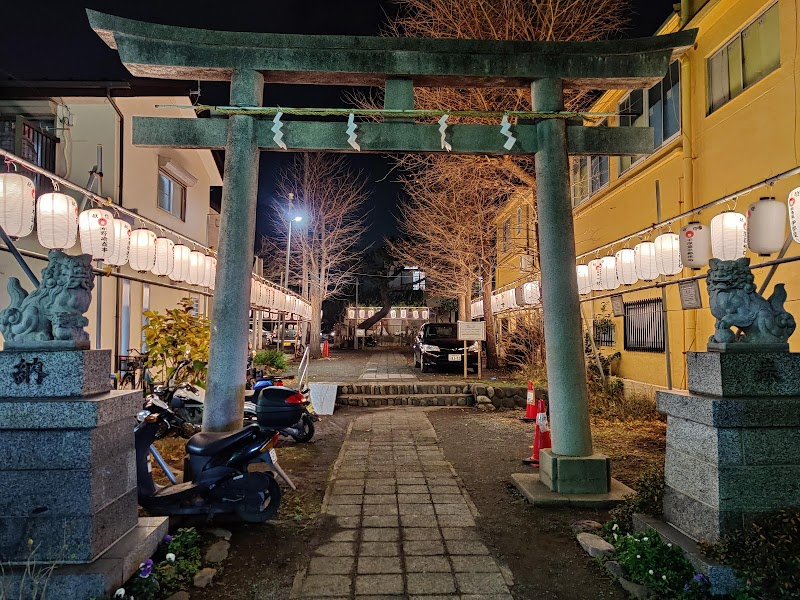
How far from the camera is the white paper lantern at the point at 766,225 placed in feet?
22.2

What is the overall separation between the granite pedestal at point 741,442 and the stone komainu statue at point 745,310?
0.18m

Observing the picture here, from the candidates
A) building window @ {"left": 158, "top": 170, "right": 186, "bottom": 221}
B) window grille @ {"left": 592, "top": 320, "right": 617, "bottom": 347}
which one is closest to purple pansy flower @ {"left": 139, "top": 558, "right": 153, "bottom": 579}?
window grille @ {"left": 592, "top": 320, "right": 617, "bottom": 347}

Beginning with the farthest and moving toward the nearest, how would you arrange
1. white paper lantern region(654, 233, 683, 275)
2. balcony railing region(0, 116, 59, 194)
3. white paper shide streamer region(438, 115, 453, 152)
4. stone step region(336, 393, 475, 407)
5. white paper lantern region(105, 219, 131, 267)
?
stone step region(336, 393, 475, 407), balcony railing region(0, 116, 59, 194), white paper lantern region(654, 233, 683, 275), white paper lantern region(105, 219, 131, 267), white paper shide streamer region(438, 115, 453, 152)

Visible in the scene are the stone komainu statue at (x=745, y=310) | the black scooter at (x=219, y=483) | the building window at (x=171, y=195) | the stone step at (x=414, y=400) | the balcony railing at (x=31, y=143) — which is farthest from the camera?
the building window at (x=171, y=195)

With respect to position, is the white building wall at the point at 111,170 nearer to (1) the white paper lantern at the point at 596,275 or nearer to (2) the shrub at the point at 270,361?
(2) the shrub at the point at 270,361

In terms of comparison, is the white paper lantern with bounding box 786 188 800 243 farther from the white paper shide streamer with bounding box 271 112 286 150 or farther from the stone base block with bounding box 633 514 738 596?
the white paper shide streamer with bounding box 271 112 286 150

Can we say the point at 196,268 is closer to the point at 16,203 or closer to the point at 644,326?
the point at 16,203

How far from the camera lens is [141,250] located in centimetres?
996

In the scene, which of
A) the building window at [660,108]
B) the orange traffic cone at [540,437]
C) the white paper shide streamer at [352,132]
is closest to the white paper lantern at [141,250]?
the white paper shide streamer at [352,132]

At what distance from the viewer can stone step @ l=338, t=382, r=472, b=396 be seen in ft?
49.1

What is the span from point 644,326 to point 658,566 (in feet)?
35.0

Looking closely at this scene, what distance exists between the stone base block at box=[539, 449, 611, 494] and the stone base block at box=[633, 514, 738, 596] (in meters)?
1.72

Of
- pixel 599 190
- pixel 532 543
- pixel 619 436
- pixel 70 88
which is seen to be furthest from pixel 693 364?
pixel 70 88

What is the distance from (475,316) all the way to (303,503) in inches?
898
